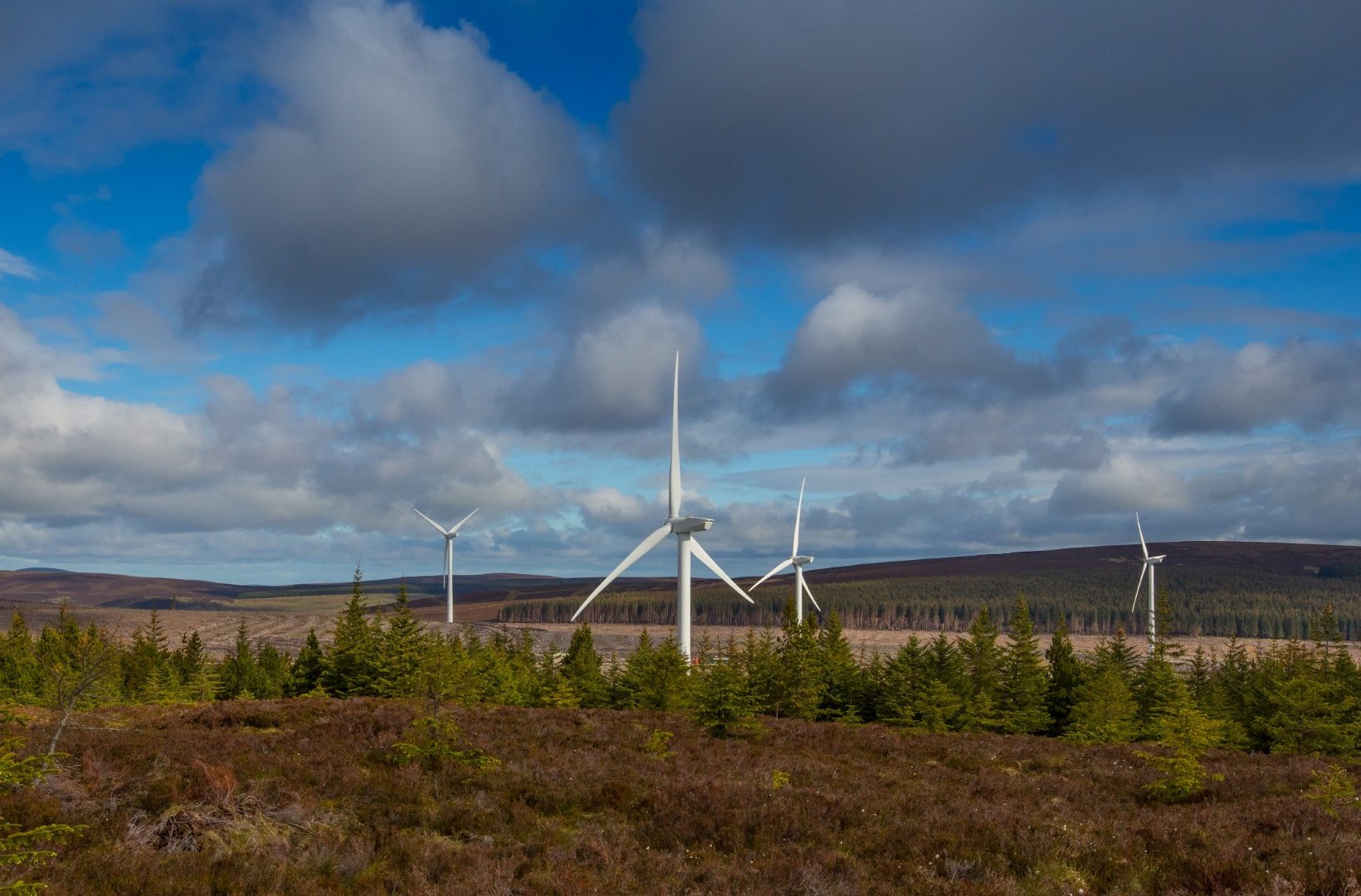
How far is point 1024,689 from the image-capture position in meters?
49.4

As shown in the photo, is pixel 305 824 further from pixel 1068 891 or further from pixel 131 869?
pixel 1068 891

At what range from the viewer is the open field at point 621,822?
46.0 ft

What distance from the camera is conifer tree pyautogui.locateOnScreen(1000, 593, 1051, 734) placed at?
48.3 metres

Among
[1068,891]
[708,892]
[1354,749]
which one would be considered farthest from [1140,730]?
[708,892]

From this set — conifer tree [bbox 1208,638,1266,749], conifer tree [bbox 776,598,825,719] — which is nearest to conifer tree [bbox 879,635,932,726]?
conifer tree [bbox 776,598,825,719]

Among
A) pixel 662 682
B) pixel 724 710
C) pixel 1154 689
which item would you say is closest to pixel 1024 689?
A: pixel 1154 689

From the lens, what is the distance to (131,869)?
13758 mm

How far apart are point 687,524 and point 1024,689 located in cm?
2286

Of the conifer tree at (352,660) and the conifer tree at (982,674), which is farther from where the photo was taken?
the conifer tree at (352,660)

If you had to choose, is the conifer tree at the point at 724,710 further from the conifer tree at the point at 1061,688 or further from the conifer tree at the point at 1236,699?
the conifer tree at the point at 1061,688

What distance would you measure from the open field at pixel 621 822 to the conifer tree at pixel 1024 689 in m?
22.4

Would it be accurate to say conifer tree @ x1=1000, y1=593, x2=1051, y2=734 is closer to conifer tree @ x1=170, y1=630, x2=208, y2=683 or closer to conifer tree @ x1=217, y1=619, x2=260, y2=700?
conifer tree @ x1=217, y1=619, x2=260, y2=700

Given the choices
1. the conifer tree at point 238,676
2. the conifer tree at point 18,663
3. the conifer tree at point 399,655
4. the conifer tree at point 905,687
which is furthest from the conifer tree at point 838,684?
the conifer tree at point 18,663

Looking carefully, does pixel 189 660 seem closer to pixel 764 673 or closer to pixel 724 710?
pixel 764 673
